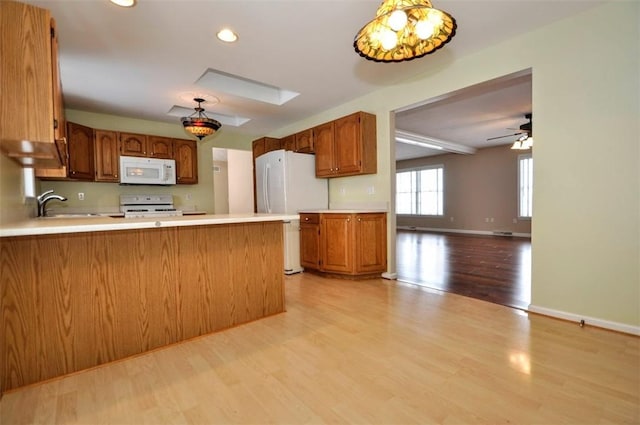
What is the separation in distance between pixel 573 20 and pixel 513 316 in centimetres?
241

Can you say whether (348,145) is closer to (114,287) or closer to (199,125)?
(199,125)

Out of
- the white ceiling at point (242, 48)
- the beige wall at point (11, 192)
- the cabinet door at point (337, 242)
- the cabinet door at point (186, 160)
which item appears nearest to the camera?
the beige wall at point (11, 192)

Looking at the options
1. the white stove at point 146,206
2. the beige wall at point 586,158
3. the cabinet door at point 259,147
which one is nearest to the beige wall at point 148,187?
the white stove at point 146,206

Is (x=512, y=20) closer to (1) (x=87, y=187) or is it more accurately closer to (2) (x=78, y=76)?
(2) (x=78, y=76)

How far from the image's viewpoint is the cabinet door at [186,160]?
5.00 meters

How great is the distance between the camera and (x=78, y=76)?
3191mm

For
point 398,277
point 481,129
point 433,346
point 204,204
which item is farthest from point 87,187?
point 481,129

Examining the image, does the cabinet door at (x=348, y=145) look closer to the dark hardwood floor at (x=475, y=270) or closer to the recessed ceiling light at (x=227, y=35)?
the dark hardwood floor at (x=475, y=270)

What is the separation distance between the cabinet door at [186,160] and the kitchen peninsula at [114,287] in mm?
3205

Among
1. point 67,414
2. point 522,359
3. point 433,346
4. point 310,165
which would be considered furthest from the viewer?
point 310,165

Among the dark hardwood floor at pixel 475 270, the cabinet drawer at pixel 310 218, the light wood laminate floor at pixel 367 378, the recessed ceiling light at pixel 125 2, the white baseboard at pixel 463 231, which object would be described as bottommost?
the light wood laminate floor at pixel 367 378

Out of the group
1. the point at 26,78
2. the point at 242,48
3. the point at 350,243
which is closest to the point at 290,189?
the point at 350,243

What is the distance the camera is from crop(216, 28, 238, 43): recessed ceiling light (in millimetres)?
2408

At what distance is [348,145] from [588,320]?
9.63 ft
